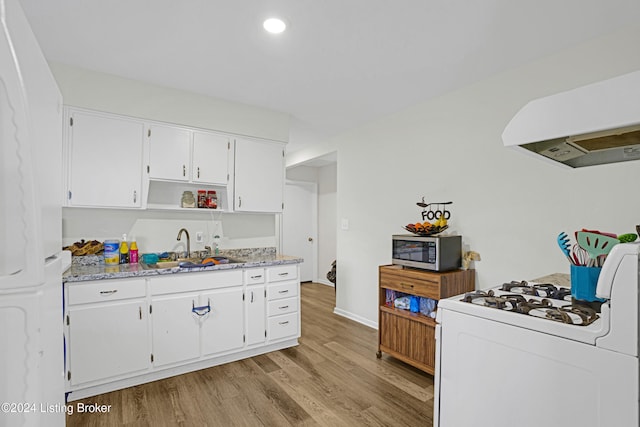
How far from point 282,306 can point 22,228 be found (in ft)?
8.49

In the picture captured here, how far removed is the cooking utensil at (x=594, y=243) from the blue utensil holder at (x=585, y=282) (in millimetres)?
31

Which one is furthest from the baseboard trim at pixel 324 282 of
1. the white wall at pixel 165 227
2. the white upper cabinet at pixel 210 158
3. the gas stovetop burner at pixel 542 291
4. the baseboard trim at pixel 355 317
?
the gas stovetop burner at pixel 542 291

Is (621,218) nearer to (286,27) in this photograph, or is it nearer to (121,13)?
(286,27)

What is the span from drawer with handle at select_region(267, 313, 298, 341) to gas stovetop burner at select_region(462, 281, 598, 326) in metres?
2.06

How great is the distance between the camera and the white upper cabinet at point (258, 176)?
3283 millimetres

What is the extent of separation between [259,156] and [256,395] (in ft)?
7.29

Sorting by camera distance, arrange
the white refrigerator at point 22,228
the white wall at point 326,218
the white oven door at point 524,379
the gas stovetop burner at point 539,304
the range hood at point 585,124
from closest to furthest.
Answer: the white refrigerator at point 22,228 → the range hood at point 585,124 → the white oven door at point 524,379 → the gas stovetop burner at point 539,304 → the white wall at point 326,218

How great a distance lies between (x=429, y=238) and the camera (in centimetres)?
268

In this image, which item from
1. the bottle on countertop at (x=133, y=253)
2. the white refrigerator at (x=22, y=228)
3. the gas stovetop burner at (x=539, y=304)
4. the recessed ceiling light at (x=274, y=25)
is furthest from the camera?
the bottle on countertop at (x=133, y=253)

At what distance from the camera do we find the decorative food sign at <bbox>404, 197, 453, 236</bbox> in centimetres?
281

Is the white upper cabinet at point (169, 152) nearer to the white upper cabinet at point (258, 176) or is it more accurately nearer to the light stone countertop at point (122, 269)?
the white upper cabinet at point (258, 176)

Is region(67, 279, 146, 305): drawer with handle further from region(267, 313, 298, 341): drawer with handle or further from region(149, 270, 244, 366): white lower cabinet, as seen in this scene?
region(267, 313, 298, 341): drawer with handle

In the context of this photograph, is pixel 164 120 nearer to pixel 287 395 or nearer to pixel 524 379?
pixel 287 395

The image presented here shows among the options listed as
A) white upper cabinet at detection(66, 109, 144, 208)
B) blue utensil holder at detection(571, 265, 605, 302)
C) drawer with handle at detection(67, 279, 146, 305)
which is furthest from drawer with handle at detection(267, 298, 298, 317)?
blue utensil holder at detection(571, 265, 605, 302)
